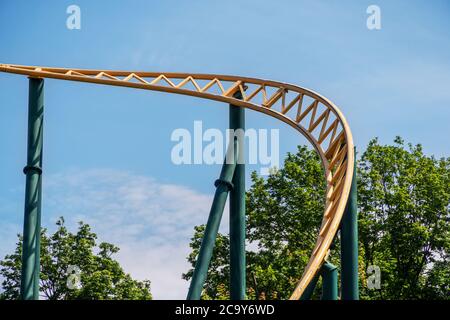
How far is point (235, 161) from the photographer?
1358 cm

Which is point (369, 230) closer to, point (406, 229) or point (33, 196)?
point (406, 229)

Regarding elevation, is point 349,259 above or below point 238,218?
below

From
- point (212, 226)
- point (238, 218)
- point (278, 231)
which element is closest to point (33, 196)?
point (212, 226)

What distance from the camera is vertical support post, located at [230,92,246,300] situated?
42.2 feet

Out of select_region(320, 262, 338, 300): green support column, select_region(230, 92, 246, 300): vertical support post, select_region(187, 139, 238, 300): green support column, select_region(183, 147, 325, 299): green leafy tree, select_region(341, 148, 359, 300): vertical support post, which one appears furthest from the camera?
select_region(183, 147, 325, 299): green leafy tree

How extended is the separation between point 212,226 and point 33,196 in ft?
9.67

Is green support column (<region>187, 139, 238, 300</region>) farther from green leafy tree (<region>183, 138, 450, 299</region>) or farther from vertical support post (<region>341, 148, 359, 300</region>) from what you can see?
green leafy tree (<region>183, 138, 450, 299</region>)

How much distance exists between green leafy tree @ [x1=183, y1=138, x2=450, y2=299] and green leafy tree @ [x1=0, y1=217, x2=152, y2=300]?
8.80 feet

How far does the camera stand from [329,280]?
10.9 meters

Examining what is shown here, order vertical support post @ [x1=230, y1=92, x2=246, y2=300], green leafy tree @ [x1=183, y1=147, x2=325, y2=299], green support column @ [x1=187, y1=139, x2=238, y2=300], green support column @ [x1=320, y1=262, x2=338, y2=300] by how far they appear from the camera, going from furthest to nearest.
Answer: green leafy tree @ [x1=183, y1=147, x2=325, y2=299]
vertical support post @ [x1=230, y1=92, x2=246, y2=300]
green support column @ [x1=187, y1=139, x2=238, y2=300]
green support column @ [x1=320, y1=262, x2=338, y2=300]

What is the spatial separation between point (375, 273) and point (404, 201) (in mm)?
2386

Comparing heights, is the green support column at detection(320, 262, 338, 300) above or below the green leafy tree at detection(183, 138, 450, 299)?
below

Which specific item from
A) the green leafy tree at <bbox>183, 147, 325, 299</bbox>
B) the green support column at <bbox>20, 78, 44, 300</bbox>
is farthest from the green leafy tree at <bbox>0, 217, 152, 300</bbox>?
the green support column at <bbox>20, 78, 44, 300</bbox>
